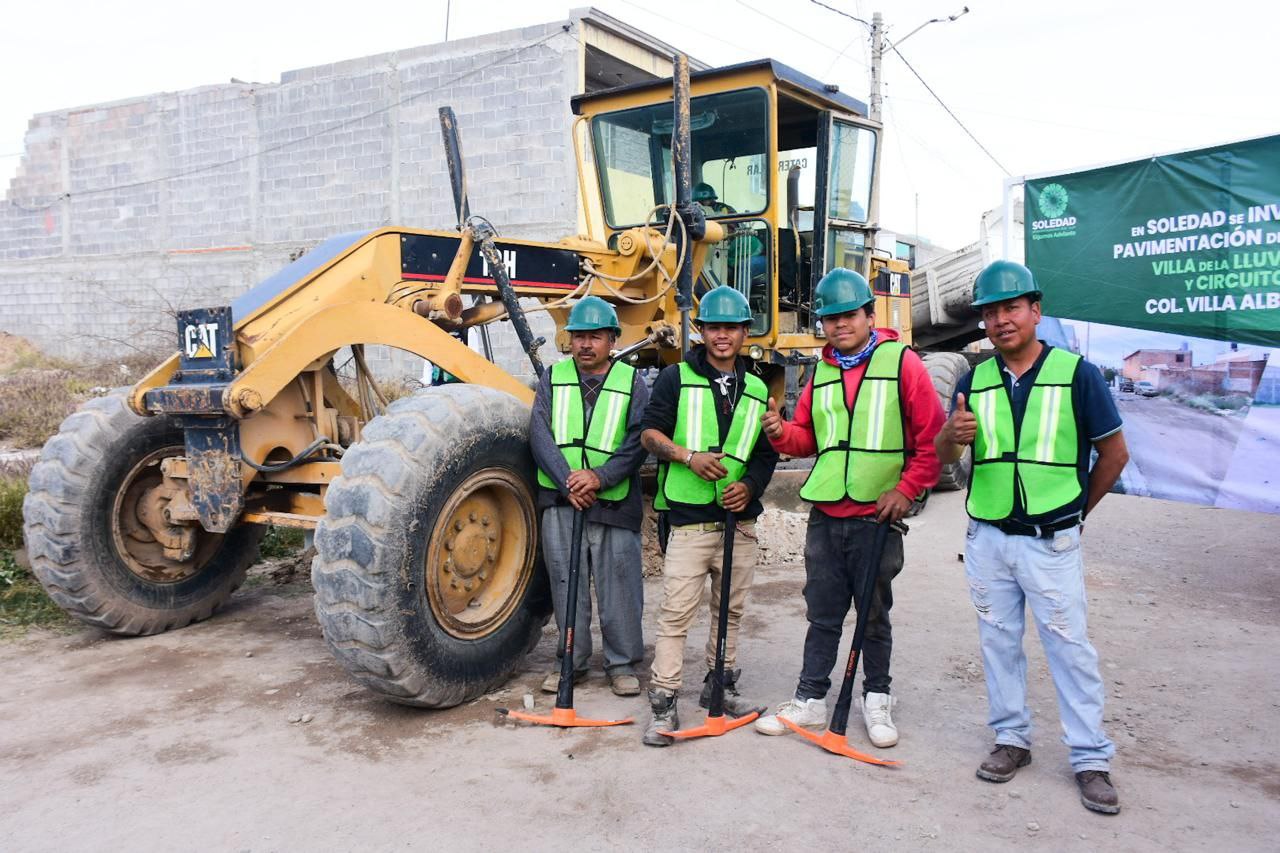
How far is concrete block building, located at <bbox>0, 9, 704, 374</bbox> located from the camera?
13570 mm

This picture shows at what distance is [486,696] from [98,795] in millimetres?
1567

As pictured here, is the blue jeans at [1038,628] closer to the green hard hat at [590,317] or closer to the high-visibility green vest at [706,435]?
the high-visibility green vest at [706,435]

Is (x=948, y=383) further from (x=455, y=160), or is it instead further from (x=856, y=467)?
(x=856, y=467)

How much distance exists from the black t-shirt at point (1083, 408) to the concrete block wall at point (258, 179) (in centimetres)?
982

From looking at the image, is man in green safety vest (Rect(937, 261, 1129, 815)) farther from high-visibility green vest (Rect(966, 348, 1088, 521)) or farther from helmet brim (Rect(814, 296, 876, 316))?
helmet brim (Rect(814, 296, 876, 316))

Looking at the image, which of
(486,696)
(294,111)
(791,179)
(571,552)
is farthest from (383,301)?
(294,111)

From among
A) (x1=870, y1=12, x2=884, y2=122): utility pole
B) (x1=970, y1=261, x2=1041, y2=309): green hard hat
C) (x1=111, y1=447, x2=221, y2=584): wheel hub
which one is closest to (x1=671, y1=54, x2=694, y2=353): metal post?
(x1=970, y1=261, x2=1041, y2=309): green hard hat

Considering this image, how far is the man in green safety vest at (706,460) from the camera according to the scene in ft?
13.7

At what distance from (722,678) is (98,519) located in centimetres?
326

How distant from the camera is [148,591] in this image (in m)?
5.25

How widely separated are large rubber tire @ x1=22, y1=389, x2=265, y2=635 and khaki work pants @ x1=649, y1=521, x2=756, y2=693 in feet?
9.10

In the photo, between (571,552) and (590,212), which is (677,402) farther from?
(590,212)

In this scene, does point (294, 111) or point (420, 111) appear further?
point (294, 111)

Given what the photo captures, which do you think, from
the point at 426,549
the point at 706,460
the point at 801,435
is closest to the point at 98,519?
the point at 426,549
